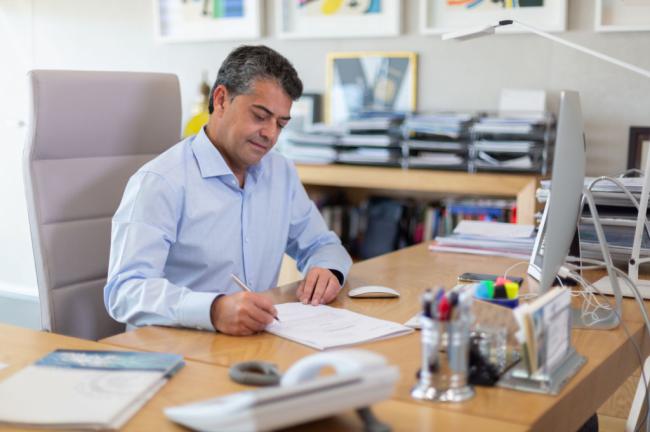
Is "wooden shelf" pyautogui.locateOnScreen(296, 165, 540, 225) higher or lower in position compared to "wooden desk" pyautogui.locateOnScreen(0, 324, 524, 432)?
higher

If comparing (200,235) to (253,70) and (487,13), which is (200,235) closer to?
(253,70)

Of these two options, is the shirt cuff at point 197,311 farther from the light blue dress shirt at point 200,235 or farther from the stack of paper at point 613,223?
the stack of paper at point 613,223

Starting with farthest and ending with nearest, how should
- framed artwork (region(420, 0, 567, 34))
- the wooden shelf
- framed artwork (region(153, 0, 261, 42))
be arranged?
framed artwork (region(153, 0, 261, 42))
framed artwork (region(420, 0, 567, 34))
the wooden shelf

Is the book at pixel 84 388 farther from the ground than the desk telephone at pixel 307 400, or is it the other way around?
the desk telephone at pixel 307 400

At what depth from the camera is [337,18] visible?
3.73 metres

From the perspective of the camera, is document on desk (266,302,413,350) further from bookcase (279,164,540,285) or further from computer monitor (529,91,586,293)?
bookcase (279,164,540,285)

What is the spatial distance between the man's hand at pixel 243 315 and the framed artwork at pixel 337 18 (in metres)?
2.26

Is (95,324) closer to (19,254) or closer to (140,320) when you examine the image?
(140,320)

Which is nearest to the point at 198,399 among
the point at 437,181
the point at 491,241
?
the point at 491,241

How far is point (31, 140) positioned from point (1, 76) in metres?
3.20

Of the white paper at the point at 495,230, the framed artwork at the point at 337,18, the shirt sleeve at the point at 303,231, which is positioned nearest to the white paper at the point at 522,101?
the framed artwork at the point at 337,18

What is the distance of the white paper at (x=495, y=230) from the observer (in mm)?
2438

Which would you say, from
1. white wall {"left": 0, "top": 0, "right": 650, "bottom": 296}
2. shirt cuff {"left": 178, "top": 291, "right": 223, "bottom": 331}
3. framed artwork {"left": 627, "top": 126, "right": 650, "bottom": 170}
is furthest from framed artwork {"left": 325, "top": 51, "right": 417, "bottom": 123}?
shirt cuff {"left": 178, "top": 291, "right": 223, "bottom": 331}

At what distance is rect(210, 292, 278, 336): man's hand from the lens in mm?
1554
